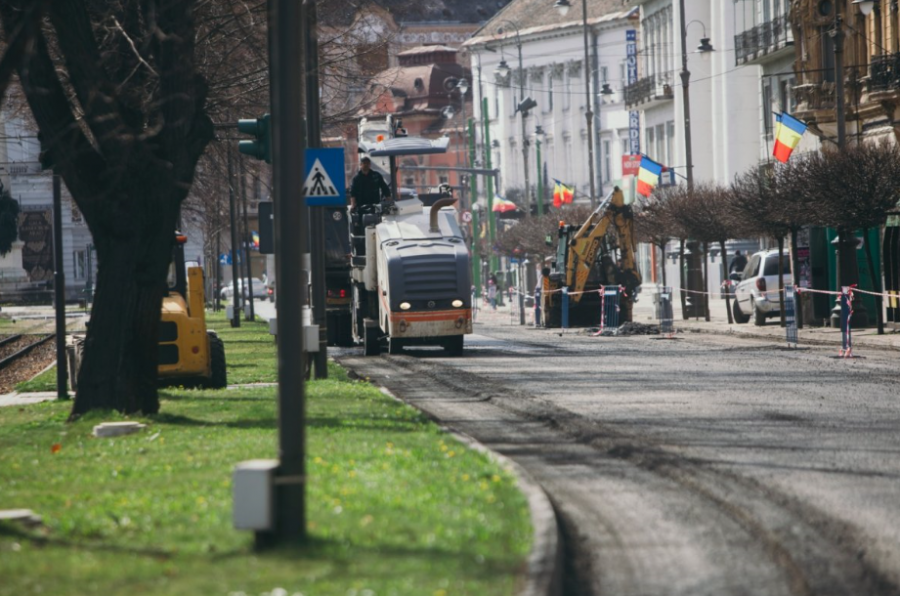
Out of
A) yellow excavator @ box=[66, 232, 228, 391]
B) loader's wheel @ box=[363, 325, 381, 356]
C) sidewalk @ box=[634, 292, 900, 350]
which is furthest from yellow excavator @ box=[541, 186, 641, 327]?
yellow excavator @ box=[66, 232, 228, 391]

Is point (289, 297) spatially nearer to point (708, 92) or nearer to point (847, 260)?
point (847, 260)

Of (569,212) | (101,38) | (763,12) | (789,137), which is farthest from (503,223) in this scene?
(101,38)

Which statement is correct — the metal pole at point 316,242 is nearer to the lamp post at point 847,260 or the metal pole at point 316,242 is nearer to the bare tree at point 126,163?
the bare tree at point 126,163

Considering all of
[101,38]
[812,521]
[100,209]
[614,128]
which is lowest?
[812,521]

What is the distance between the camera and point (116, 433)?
15.3 m

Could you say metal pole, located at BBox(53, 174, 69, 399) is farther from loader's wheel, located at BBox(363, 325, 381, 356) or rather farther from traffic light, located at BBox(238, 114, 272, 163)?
loader's wheel, located at BBox(363, 325, 381, 356)

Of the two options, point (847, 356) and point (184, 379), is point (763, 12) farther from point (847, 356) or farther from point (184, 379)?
point (184, 379)

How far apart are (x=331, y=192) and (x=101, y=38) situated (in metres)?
3.44

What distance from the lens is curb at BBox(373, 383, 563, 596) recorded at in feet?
24.4

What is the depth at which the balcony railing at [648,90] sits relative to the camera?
248 feet

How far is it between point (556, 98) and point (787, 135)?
68.1 meters

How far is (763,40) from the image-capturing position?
60156 mm

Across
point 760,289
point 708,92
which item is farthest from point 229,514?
point 708,92

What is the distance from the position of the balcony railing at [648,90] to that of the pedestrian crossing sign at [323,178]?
2245 inches
